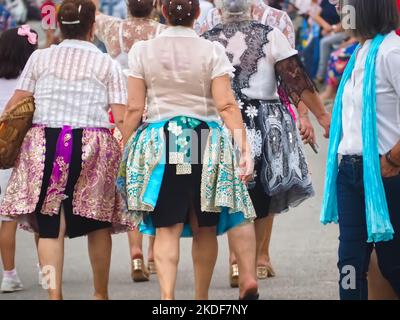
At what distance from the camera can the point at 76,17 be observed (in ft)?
23.3

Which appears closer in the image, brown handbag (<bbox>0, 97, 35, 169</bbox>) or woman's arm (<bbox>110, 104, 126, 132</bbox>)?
brown handbag (<bbox>0, 97, 35, 169</bbox>)

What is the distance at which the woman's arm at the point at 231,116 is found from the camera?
21.7 feet

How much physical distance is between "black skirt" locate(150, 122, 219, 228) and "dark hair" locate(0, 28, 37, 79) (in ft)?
5.73

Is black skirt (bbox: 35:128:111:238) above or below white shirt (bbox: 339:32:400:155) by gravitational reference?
below

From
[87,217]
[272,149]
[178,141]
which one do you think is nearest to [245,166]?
[178,141]

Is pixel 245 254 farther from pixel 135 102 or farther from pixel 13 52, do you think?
pixel 13 52

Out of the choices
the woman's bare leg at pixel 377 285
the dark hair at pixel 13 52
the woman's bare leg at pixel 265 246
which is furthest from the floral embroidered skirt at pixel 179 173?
the dark hair at pixel 13 52

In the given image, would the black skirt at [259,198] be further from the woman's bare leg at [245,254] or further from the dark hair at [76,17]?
the dark hair at [76,17]

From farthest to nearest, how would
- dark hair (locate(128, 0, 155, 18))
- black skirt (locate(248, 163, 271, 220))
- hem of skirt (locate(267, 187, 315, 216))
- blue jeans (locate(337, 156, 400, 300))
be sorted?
dark hair (locate(128, 0, 155, 18)) < hem of skirt (locate(267, 187, 315, 216)) < black skirt (locate(248, 163, 271, 220)) < blue jeans (locate(337, 156, 400, 300))

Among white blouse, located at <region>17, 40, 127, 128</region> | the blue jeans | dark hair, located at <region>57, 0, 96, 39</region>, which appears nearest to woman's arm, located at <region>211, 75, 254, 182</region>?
white blouse, located at <region>17, 40, 127, 128</region>

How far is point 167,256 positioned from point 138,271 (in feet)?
6.34

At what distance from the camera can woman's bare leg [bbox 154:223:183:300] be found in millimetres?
6645

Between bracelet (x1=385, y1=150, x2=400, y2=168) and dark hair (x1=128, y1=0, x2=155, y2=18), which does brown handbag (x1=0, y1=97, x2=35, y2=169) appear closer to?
dark hair (x1=128, y1=0, x2=155, y2=18)
